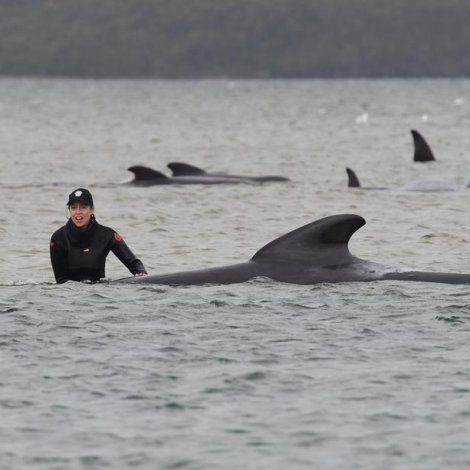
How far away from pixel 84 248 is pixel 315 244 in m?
2.81

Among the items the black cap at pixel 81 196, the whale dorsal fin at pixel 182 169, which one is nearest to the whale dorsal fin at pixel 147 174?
the whale dorsal fin at pixel 182 169

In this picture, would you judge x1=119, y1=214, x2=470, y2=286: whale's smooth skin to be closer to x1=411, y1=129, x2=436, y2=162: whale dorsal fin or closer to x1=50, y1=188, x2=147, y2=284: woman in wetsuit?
x1=50, y1=188, x2=147, y2=284: woman in wetsuit

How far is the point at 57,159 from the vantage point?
165ft

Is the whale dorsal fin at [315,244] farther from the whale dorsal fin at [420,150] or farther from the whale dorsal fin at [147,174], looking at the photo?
the whale dorsal fin at [420,150]

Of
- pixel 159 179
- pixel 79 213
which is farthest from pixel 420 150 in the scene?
pixel 79 213

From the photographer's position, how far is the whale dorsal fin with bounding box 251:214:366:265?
1756 centimetres

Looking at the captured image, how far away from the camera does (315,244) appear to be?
17969mm

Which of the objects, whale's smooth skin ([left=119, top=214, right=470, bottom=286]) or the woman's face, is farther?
whale's smooth skin ([left=119, top=214, right=470, bottom=286])

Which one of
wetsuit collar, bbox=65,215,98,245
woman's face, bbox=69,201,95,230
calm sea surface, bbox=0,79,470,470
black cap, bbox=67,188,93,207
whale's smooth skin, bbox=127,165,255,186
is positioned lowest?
calm sea surface, bbox=0,79,470,470

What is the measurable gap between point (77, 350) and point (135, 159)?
1506 inches

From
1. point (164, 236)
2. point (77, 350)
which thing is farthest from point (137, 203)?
point (77, 350)

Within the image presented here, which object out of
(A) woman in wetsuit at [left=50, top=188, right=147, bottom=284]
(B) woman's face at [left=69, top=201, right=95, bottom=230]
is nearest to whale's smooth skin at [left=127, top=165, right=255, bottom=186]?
Answer: (A) woman in wetsuit at [left=50, top=188, right=147, bottom=284]

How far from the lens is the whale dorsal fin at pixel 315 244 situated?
691 inches

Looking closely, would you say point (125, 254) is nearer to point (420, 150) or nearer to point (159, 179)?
point (159, 179)
